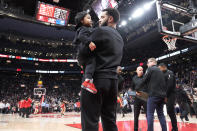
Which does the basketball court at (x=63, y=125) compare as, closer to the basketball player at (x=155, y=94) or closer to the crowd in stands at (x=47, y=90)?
the basketball player at (x=155, y=94)

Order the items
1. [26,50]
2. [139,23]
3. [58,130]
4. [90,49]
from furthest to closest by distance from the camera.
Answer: [26,50], [139,23], [58,130], [90,49]

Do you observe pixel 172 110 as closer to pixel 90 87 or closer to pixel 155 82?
pixel 155 82

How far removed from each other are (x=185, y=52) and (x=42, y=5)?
14.8 metres

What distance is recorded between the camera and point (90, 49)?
5.12ft

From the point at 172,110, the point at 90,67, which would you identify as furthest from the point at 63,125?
the point at 90,67

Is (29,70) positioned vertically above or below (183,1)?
below

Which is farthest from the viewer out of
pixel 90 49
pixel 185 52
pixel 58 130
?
pixel 185 52

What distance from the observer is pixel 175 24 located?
631 centimetres

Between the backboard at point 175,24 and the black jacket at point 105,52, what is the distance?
4368mm

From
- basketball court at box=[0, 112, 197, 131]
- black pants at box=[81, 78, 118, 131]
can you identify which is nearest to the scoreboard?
basketball court at box=[0, 112, 197, 131]

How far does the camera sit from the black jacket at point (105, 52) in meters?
1.56

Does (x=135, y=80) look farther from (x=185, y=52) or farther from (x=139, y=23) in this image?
(x=185, y=52)

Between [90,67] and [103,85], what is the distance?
0.20 meters

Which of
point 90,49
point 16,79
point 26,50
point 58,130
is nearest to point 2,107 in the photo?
point 26,50
